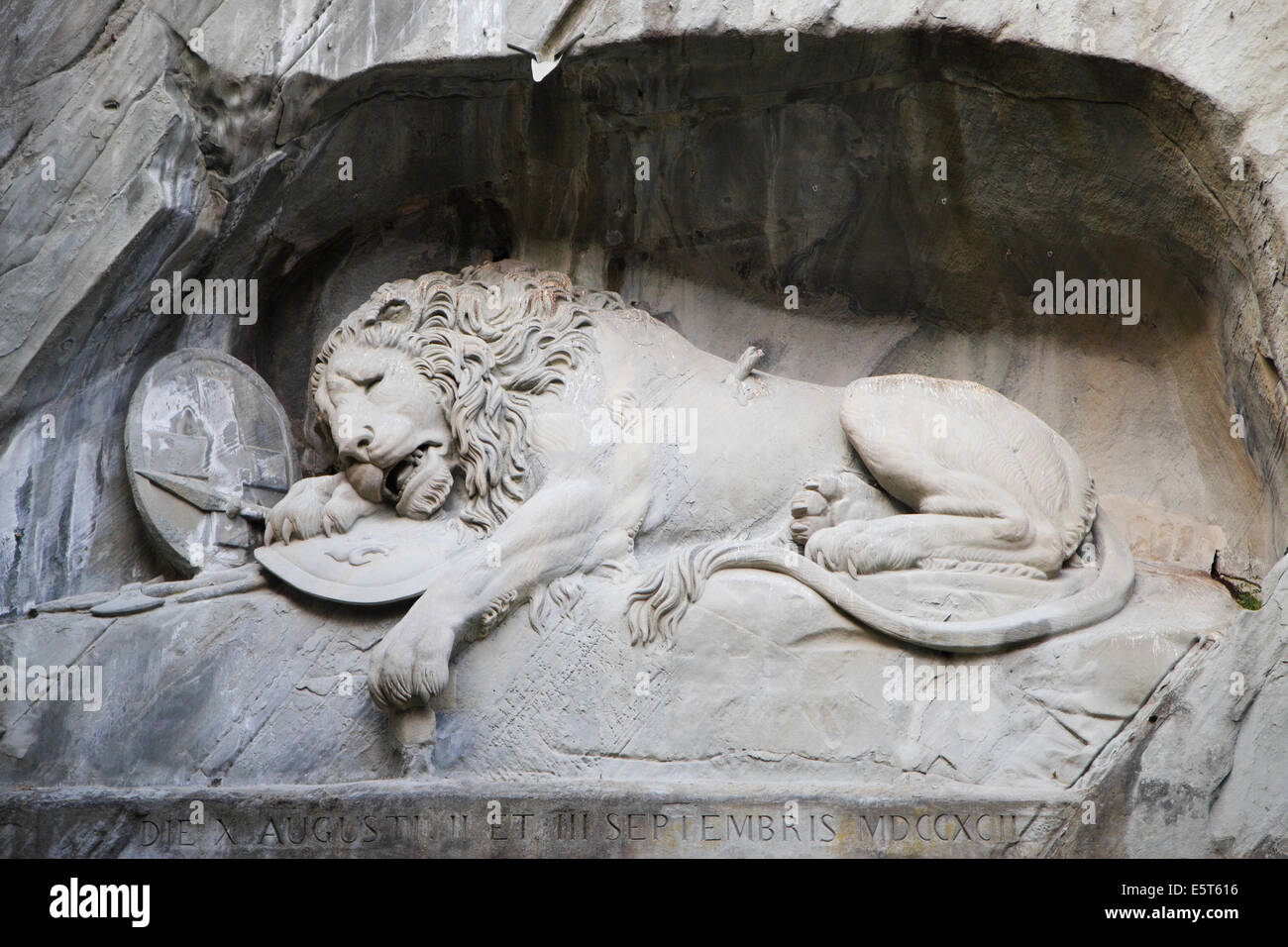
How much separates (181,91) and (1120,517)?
3522 millimetres

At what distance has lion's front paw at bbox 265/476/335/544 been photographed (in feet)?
19.4

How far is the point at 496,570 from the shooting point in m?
5.61

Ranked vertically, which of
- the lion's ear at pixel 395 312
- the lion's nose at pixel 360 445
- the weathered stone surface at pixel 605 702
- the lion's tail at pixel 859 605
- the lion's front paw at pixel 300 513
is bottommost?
the weathered stone surface at pixel 605 702

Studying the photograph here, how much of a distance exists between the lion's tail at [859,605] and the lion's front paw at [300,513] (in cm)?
110

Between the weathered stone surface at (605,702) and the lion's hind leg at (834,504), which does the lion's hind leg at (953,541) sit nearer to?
the lion's hind leg at (834,504)

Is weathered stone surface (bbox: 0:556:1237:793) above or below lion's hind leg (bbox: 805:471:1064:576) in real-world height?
below

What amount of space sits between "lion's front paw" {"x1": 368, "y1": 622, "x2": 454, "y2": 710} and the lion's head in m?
0.57

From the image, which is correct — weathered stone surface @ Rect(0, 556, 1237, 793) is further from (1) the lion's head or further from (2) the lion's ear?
(2) the lion's ear

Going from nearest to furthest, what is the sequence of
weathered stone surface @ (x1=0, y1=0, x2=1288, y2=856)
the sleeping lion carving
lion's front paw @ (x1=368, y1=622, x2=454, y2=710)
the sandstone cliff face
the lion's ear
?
1. weathered stone surface @ (x1=0, y1=0, x2=1288, y2=856)
2. lion's front paw @ (x1=368, y1=622, x2=454, y2=710)
3. the sleeping lion carving
4. the sandstone cliff face
5. the lion's ear

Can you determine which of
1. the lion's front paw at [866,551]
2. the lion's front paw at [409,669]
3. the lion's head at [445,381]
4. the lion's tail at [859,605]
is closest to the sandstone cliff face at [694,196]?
the lion's head at [445,381]

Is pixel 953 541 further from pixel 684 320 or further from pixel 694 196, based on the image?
pixel 694 196

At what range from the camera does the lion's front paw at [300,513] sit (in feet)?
19.4

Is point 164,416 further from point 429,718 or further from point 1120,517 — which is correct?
point 1120,517

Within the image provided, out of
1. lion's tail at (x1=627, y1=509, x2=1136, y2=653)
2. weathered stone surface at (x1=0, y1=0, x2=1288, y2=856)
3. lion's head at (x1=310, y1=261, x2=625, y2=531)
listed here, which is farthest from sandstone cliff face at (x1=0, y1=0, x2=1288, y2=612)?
lion's tail at (x1=627, y1=509, x2=1136, y2=653)
